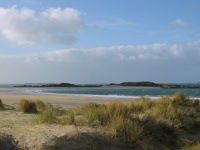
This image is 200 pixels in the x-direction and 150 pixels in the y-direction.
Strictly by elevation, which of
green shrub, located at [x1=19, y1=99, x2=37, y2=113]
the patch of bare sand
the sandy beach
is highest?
green shrub, located at [x1=19, y1=99, x2=37, y2=113]

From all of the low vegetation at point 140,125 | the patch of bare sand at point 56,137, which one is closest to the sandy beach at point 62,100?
the low vegetation at point 140,125

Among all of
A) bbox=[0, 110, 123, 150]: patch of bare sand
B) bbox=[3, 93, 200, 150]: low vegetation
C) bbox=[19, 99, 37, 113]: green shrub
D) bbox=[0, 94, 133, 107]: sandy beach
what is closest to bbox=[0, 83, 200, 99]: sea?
bbox=[0, 94, 133, 107]: sandy beach

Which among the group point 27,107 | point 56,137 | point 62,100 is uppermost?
point 27,107

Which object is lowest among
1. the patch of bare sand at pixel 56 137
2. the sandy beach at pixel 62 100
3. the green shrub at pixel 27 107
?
the patch of bare sand at pixel 56 137

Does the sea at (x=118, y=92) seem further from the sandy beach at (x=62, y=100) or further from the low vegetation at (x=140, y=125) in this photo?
the low vegetation at (x=140, y=125)

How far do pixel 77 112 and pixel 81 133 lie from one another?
5.76m

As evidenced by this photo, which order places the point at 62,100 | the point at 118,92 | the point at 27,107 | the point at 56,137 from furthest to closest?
the point at 118,92 → the point at 62,100 → the point at 27,107 → the point at 56,137

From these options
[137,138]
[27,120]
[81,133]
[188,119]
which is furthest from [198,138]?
[27,120]

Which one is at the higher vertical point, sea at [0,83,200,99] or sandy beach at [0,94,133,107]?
sea at [0,83,200,99]

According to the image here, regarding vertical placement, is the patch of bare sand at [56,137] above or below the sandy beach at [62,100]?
below

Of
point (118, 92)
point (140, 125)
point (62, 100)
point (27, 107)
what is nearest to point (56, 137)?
point (140, 125)

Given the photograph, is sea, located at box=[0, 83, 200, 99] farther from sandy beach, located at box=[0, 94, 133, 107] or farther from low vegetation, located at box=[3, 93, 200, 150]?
low vegetation, located at box=[3, 93, 200, 150]

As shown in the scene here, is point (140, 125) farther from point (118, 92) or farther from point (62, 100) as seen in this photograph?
point (118, 92)

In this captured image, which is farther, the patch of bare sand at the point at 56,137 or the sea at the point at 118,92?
the sea at the point at 118,92
